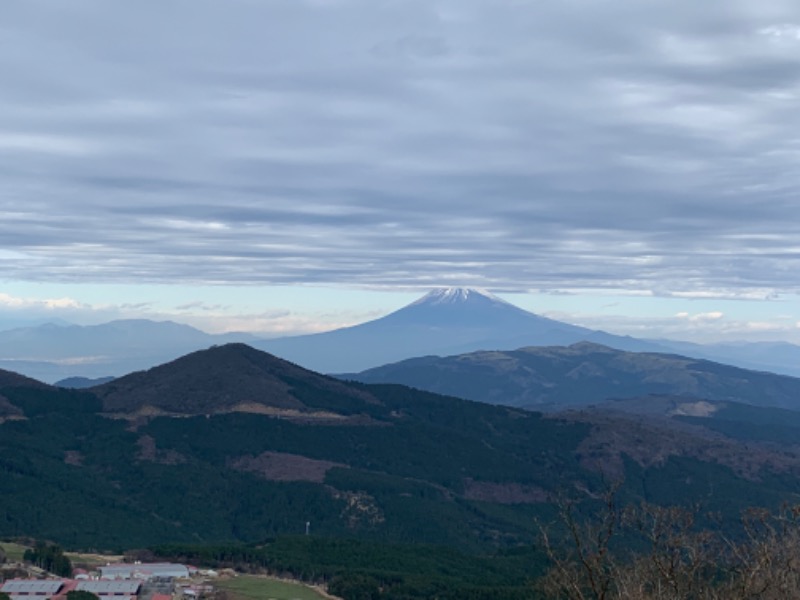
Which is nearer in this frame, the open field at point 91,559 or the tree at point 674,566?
the tree at point 674,566

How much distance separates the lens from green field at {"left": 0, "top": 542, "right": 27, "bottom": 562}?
275 ft

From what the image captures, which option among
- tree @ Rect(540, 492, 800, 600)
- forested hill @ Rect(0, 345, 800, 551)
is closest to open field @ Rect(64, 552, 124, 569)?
forested hill @ Rect(0, 345, 800, 551)

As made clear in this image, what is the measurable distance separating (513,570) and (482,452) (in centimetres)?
8102

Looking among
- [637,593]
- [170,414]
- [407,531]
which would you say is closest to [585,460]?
[407,531]

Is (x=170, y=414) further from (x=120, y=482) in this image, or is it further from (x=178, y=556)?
(x=178, y=556)

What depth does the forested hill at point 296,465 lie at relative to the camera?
429 feet

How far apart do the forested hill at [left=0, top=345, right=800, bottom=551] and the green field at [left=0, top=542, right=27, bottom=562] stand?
603 inches

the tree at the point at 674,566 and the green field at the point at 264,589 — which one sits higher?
the tree at the point at 674,566

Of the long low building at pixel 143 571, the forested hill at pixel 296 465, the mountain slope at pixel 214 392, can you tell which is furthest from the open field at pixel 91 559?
the mountain slope at pixel 214 392

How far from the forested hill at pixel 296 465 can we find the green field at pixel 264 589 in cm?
3194

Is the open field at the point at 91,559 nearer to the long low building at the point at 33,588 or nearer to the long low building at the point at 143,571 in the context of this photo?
the long low building at the point at 143,571

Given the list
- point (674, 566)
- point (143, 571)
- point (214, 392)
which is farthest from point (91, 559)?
point (214, 392)

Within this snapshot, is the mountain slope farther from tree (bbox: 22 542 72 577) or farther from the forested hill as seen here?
tree (bbox: 22 542 72 577)

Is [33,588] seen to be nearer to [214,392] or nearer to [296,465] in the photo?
[296,465]
